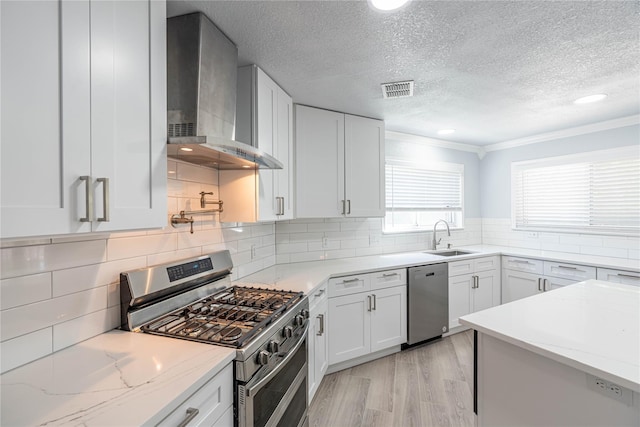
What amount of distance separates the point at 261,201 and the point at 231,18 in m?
1.04

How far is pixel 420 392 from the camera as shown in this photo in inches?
92.0

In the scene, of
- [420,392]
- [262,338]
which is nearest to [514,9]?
[262,338]

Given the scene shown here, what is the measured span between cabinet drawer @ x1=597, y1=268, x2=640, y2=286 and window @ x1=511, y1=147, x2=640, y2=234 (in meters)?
0.67

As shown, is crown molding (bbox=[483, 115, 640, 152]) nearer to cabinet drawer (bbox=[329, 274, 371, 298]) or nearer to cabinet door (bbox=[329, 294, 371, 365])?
cabinet drawer (bbox=[329, 274, 371, 298])

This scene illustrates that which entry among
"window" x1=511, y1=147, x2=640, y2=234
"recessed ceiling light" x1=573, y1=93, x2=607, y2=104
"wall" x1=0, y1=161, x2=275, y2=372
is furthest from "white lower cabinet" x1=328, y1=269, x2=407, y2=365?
"window" x1=511, y1=147, x2=640, y2=234

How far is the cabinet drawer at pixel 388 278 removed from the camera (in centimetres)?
272

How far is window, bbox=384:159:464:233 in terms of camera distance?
3.66 metres

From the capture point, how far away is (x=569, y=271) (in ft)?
10.0

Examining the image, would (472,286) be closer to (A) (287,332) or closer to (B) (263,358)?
(A) (287,332)

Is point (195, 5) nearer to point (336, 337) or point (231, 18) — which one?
point (231, 18)

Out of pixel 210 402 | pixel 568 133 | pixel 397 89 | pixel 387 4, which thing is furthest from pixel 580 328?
pixel 568 133

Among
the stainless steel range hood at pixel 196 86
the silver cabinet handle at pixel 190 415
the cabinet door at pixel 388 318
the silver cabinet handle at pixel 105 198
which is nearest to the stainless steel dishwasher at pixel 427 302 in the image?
the cabinet door at pixel 388 318

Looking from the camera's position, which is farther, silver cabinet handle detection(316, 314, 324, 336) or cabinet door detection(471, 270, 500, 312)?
cabinet door detection(471, 270, 500, 312)

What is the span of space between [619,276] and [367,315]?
2415mm
